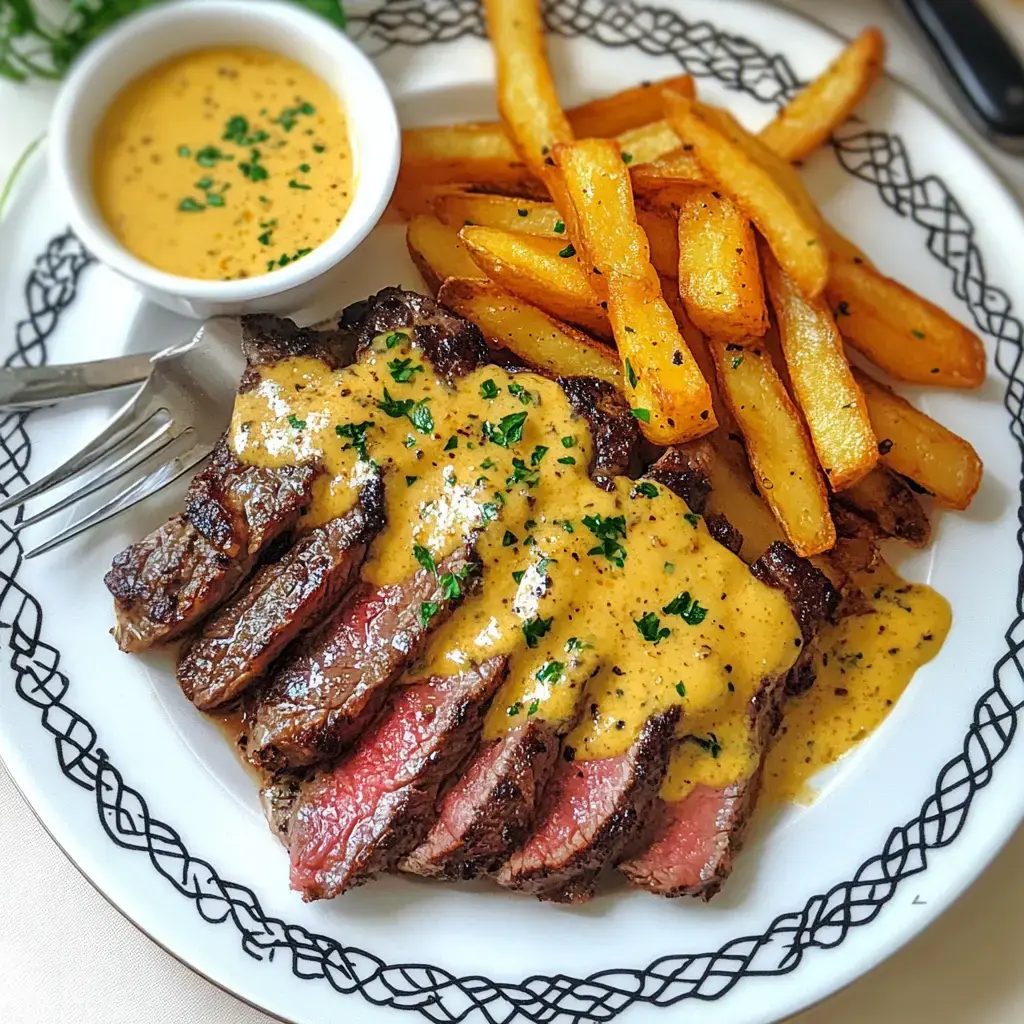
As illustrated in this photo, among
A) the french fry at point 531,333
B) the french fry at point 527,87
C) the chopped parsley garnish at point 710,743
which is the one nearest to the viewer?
the chopped parsley garnish at point 710,743

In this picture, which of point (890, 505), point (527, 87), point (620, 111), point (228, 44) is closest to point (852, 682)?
point (890, 505)

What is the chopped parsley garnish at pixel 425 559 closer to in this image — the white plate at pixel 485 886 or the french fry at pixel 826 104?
the white plate at pixel 485 886

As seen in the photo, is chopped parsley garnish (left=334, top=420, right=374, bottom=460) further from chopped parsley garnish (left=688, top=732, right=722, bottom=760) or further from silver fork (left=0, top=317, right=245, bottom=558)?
chopped parsley garnish (left=688, top=732, right=722, bottom=760)

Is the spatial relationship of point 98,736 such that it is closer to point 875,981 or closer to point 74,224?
point 74,224

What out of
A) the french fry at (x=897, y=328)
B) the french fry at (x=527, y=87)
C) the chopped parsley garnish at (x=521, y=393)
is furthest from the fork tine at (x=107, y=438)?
the french fry at (x=897, y=328)

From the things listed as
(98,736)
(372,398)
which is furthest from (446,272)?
(98,736)

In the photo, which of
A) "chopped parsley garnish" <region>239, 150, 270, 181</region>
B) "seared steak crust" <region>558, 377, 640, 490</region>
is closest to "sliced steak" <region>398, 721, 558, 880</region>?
"seared steak crust" <region>558, 377, 640, 490</region>
